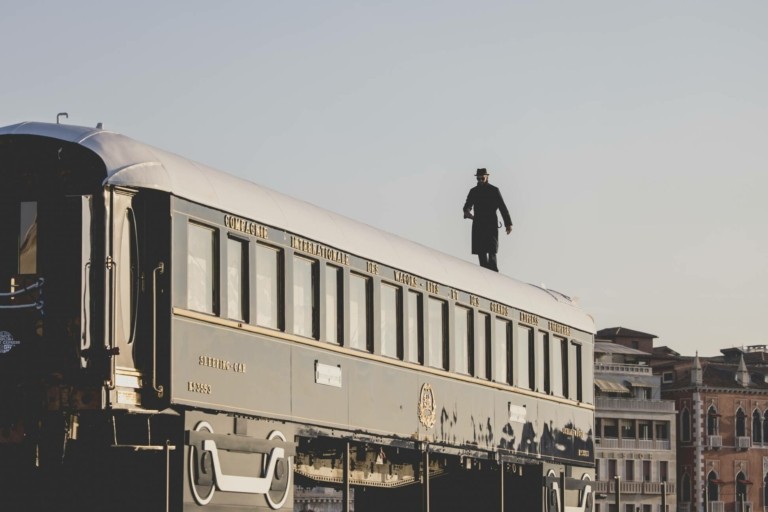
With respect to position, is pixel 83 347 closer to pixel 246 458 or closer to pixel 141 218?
pixel 141 218

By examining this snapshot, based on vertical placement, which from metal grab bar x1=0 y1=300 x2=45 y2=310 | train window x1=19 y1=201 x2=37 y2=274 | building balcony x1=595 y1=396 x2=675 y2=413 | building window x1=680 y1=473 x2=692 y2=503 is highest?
building balcony x1=595 y1=396 x2=675 y2=413

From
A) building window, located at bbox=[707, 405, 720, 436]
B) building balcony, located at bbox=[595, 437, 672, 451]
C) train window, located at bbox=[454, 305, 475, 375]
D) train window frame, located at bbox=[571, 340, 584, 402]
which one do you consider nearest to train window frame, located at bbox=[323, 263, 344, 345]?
train window, located at bbox=[454, 305, 475, 375]

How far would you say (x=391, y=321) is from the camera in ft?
65.4

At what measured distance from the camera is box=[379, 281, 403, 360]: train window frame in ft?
64.5

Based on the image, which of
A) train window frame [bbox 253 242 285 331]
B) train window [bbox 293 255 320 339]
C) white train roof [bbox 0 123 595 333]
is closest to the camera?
white train roof [bbox 0 123 595 333]

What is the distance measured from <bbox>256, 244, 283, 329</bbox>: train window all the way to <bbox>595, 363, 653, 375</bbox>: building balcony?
8313 cm

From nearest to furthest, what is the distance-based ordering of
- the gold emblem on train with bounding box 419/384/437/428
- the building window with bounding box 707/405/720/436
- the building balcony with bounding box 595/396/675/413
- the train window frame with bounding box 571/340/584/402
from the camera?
the gold emblem on train with bounding box 419/384/437/428
the train window frame with bounding box 571/340/584/402
the building balcony with bounding box 595/396/675/413
the building window with bounding box 707/405/720/436

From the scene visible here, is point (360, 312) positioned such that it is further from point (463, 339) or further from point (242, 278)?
point (463, 339)

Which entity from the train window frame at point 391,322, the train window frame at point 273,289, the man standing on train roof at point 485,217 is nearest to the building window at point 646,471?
the man standing on train roof at point 485,217

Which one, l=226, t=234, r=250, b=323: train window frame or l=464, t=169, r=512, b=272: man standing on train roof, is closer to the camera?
l=226, t=234, r=250, b=323: train window frame

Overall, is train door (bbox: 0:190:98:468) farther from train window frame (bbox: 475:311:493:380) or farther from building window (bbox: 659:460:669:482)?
building window (bbox: 659:460:669:482)

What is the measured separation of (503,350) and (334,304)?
5153 mm

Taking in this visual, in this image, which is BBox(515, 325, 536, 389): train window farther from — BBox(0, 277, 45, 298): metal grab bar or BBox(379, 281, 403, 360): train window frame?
BBox(0, 277, 45, 298): metal grab bar

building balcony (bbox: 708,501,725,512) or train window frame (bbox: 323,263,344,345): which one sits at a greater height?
train window frame (bbox: 323,263,344,345)
